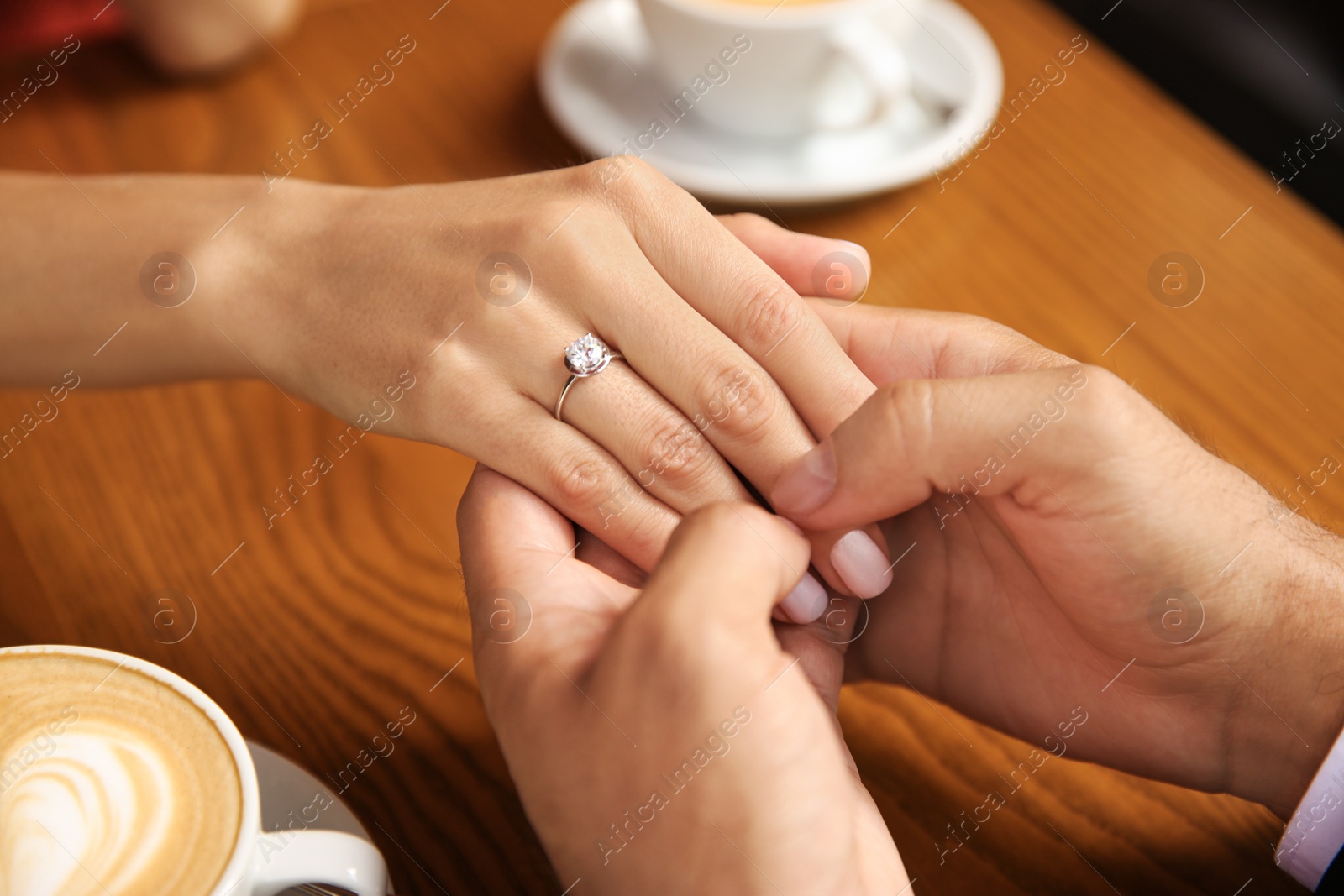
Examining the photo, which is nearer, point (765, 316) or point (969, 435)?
point (969, 435)

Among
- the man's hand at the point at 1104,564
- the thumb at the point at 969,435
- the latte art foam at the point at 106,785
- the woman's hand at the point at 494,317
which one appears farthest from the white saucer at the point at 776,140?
the latte art foam at the point at 106,785

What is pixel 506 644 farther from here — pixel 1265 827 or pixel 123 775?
pixel 1265 827

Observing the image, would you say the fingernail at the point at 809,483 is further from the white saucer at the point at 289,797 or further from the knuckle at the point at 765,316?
the white saucer at the point at 289,797

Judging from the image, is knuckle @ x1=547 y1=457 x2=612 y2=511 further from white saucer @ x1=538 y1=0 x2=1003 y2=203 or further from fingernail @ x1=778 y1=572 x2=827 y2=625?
white saucer @ x1=538 y1=0 x2=1003 y2=203

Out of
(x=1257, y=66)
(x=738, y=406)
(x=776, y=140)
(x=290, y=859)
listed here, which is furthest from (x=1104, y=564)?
(x=1257, y=66)

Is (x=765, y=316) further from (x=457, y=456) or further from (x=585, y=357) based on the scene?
(x=457, y=456)

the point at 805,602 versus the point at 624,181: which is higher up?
the point at 624,181

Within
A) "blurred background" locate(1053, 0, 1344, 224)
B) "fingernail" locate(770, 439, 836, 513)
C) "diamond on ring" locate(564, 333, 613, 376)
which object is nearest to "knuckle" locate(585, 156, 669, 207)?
"diamond on ring" locate(564, 333, 613, 376)

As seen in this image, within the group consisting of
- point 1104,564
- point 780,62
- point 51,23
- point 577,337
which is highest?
point 51,23

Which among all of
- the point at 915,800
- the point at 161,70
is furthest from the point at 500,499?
the point at 161,70
